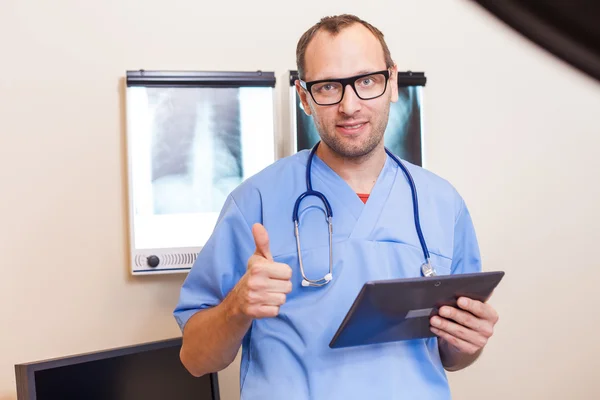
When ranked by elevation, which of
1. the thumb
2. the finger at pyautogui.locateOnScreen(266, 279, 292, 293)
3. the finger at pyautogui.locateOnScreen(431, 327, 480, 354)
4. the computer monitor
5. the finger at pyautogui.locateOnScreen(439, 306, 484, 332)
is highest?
the thumb

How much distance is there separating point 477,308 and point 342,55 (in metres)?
0.51

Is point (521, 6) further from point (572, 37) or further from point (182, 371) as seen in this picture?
point (182, 371)

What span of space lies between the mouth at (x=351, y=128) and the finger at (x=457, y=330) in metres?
0.36

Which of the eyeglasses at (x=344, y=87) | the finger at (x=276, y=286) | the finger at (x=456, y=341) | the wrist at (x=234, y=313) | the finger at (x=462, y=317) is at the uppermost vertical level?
the eyeglasses at (x=344, y=87)

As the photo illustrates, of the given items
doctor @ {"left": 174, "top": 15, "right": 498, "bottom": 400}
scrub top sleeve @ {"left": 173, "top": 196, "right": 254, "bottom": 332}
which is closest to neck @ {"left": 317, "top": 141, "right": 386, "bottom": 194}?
doctor @ {"left": 174, "top": 15, "right": 498, "bottom": 400}

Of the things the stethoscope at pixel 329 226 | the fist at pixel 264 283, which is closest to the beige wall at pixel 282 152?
the stethoscope at pixel 329 226

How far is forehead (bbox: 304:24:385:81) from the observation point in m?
1.23

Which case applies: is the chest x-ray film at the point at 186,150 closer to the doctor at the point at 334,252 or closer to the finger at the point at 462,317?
the doctor at the point at 334,252

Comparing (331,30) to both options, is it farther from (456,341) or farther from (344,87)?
(456,341)

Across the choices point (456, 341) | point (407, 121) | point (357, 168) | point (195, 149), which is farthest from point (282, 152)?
point (456, 341)

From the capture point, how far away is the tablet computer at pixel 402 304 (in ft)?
3.22

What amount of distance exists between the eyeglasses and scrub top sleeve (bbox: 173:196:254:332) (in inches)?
10.2

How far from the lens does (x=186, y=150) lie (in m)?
1.73

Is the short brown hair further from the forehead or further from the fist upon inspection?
the fist
